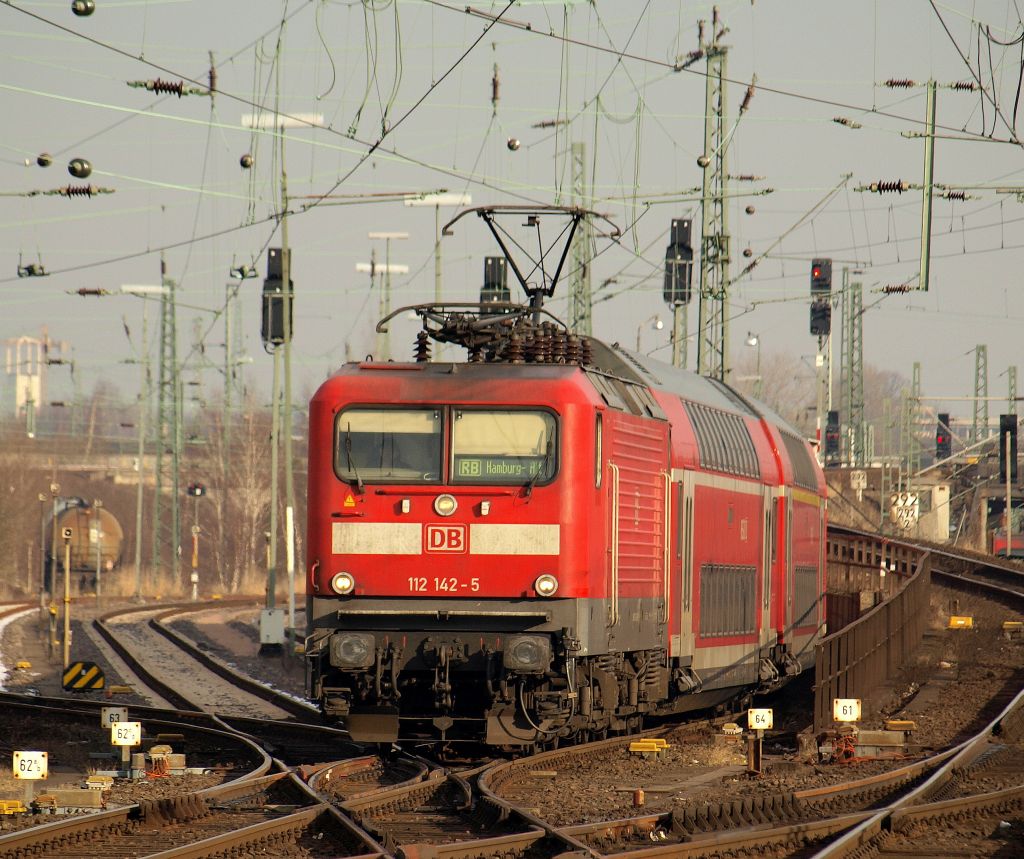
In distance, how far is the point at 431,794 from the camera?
42.8 ft

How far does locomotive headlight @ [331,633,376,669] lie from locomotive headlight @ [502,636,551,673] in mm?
1110

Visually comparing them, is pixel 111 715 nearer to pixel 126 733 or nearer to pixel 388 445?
pixel 126 733

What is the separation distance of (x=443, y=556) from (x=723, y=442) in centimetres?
614

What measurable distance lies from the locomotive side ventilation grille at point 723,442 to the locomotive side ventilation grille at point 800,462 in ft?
7.91

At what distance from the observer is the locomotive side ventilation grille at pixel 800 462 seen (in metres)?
23.1

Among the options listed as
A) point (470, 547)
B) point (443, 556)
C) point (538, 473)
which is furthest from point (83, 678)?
point (538, 473)

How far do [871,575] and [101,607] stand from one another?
23937 mm

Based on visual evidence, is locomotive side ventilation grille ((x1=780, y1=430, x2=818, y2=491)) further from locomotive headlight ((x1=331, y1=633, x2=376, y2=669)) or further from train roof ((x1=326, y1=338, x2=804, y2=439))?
locomotive headlight ((x1=331, y1=633, x2=376, y2=669))

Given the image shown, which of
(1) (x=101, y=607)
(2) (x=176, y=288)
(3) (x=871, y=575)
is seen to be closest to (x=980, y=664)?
(3) (x=871, y=575)

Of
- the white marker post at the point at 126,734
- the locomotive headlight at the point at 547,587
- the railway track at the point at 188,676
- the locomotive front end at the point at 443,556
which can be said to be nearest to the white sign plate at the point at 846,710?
the locomotive front end at the point at 443,556

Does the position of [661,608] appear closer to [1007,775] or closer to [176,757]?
[1007,775]

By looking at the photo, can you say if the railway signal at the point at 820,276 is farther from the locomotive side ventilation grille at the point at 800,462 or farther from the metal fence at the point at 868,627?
the locomotive side ventilation grille at the point at 800,462

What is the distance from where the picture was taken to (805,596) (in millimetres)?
23672

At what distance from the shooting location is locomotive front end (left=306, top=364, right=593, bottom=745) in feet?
45.7
